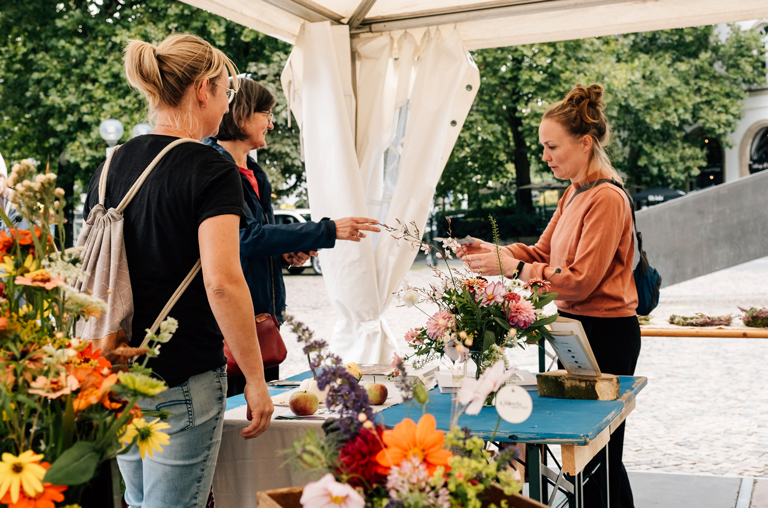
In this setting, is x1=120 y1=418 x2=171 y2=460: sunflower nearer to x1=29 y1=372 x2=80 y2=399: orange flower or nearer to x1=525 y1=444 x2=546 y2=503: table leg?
x1=29 y1=372 x2=80 y2=399: orange flower

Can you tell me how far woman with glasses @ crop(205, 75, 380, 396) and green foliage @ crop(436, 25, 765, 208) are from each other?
14.8m

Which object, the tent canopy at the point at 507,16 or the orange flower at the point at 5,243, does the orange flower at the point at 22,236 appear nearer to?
the orange flower at the point at 5,243

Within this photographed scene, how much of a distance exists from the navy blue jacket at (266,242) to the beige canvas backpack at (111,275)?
67 centimetres

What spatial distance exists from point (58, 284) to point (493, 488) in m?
0.62

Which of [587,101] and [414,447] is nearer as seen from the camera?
[414,447]

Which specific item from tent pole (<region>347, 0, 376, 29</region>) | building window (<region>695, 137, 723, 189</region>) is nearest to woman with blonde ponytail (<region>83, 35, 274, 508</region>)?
tent pole (<region>347, 0, 376, 29</region>)

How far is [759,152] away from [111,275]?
82.6 feet

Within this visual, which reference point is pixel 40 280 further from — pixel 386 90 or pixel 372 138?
pixel 386 90

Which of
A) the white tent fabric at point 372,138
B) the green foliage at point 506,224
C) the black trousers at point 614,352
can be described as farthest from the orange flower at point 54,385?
the green foliage at point 506,224

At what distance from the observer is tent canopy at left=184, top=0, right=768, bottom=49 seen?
10.7 ft

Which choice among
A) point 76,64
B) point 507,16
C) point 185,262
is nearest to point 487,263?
point 185,262

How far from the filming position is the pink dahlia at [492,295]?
193 centimetres

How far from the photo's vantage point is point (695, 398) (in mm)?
5219

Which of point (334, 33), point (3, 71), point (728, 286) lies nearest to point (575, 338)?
point (334, 33)
